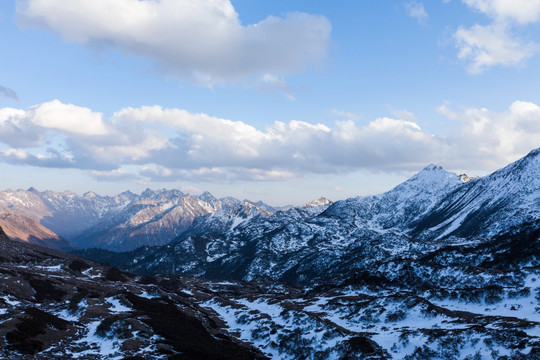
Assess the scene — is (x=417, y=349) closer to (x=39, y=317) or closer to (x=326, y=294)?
(x=39, y=317)

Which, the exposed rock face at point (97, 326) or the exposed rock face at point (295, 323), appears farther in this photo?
the exposed rock face at point (295, 323)

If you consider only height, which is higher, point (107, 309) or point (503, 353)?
point (503, 353)

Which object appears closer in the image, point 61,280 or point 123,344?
point 123,344

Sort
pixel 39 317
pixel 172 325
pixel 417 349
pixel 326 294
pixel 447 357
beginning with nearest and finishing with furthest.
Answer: pixel 447 357 → pixel 417 349 → pixel 39 317 → pixel 172 325 → pixel 326 294

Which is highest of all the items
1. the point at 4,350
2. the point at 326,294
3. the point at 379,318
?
the point at 4,350

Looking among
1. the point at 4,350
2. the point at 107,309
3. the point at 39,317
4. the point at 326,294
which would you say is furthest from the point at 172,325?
the point at 326,294

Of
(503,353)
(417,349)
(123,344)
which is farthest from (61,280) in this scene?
(503,353)

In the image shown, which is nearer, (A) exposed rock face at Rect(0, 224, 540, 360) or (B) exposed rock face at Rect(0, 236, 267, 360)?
(B) exposed rock face at Rect(0, 236, 267, 360)

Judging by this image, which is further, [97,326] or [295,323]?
[295,323]

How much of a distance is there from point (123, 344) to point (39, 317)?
62.5ft

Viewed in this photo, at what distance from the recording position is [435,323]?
249 ft

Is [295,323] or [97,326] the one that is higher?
[97,326]

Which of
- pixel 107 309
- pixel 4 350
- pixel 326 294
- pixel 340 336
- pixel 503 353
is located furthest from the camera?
pixel 326 294

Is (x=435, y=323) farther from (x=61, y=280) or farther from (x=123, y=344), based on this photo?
(x=61, y=280)
